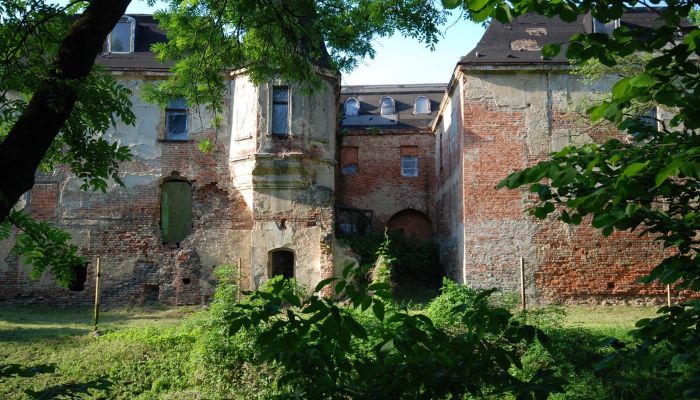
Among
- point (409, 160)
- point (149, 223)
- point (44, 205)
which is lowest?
point (149, 223)

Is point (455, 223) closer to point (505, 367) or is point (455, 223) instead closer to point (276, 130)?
point (276, 130)

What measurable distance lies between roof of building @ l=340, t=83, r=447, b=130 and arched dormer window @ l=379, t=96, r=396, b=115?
134 millimetres

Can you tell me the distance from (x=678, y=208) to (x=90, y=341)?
12133mm

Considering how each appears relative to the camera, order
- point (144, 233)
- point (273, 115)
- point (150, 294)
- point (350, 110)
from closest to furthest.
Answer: point (273, 115) < point (150, 294) < point (144, 233) < point (350, 110)

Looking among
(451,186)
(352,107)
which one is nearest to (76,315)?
(451,186)

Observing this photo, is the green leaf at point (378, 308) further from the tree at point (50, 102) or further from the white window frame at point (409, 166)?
the white window frame at point (409, 166)

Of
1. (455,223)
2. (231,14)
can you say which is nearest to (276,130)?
(455,223)

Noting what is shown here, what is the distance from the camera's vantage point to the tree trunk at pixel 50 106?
13.0ft

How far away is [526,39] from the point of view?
17.1 meters

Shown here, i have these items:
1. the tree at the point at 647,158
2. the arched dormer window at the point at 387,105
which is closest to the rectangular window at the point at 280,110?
the arched dormer window at the point at 387,105

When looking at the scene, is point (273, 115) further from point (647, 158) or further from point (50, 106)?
point (647, 158)

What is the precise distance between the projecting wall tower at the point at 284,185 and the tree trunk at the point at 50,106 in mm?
12851

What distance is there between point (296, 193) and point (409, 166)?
8958 mm

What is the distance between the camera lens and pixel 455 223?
59.9 feet
